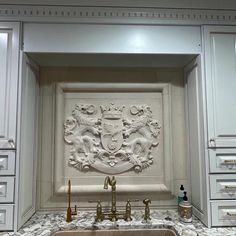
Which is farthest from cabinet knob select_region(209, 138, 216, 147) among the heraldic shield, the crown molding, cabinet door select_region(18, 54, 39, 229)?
cabinet door select_region(18, 54, 39, 229)

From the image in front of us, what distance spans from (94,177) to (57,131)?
43 cm

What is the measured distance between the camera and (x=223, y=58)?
1414mm

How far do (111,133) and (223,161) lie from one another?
757 mm

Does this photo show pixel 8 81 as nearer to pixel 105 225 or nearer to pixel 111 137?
pixel 111 137

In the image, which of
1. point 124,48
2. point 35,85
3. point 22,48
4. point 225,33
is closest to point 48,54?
point 22,48

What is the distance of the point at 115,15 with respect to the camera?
1.42 m

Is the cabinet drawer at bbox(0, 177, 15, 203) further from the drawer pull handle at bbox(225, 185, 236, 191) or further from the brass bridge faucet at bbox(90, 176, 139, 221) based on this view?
the drawer pull handle at bbox(225, 185, 236, 191)

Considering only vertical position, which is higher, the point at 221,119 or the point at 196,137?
the point at 221,119

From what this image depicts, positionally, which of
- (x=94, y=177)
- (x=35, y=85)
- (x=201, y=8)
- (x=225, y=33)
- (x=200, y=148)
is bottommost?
(x=94, y=177)

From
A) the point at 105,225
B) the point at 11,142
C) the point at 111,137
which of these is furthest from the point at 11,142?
the point at 105,225

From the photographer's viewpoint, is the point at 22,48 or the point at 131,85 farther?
the point at 131,85

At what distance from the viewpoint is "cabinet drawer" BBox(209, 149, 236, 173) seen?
135 cm

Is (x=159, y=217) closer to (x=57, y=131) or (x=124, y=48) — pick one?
(x=57, y=131)

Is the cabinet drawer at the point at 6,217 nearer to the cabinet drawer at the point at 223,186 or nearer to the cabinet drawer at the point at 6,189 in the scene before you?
the cabinet drawer at the point at 6,189
